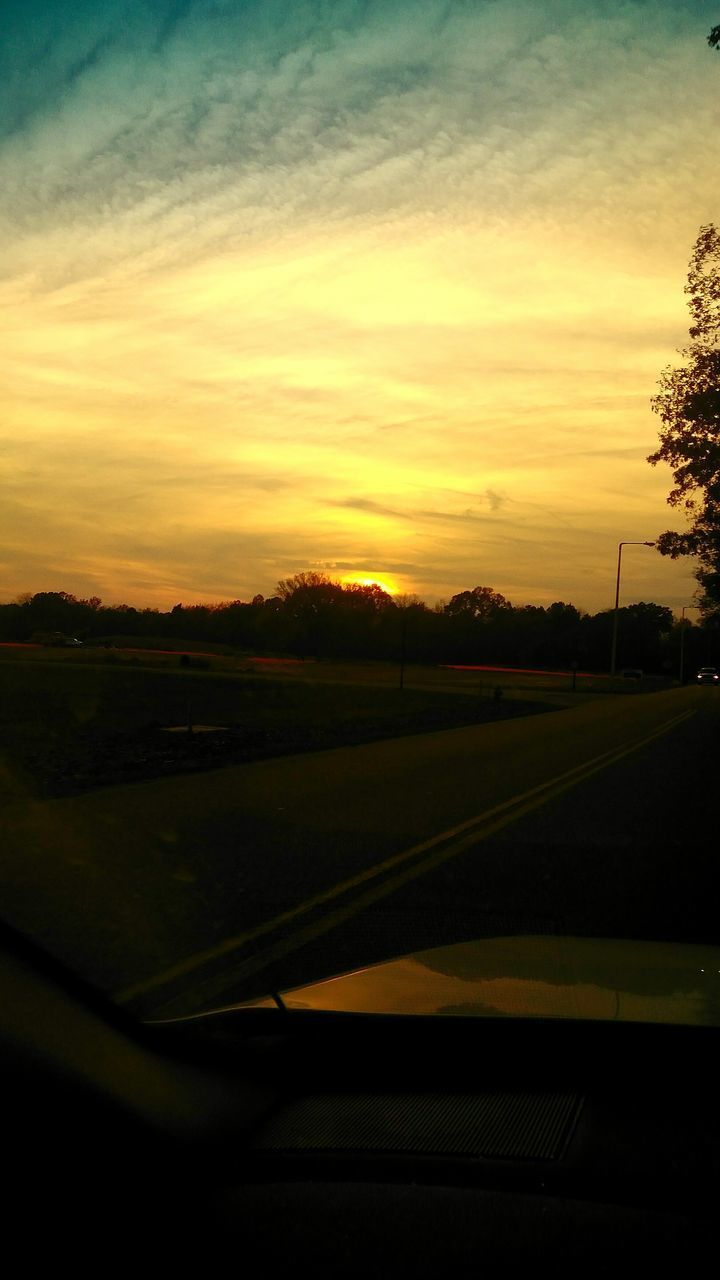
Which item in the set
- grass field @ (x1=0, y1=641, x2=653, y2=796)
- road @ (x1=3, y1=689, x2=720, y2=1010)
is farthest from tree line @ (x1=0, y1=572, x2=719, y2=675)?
road @ (x1=3, y1=689, x2=720, y2=1010)

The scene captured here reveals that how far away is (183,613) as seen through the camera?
16900 centimetres

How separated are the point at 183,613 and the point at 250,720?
141073 millimetres

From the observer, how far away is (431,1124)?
2672 mm

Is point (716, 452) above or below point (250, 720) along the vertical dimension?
above

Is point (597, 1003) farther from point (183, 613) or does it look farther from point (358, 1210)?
point (183, 613)

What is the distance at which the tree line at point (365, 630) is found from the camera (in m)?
144

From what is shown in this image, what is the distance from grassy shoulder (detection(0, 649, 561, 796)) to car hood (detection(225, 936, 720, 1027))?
10782mm

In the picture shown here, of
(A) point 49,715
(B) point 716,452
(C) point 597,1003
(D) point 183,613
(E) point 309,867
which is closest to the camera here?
(C) point 597,1003

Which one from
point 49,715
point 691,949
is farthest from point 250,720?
point 691,949

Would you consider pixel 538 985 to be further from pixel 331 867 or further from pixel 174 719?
pixel 174 719

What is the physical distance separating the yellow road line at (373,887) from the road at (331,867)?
0.02 m

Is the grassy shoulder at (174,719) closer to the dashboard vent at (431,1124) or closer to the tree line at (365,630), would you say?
the dashboard vent at (431,1124)

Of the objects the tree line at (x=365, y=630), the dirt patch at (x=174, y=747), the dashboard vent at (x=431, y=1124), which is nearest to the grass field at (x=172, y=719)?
the dirt patch at (x=174, y=747)

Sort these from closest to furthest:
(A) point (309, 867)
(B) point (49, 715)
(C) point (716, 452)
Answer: (A) point (309, 867), (B) point (49, 715), (C) point (716, 452)
